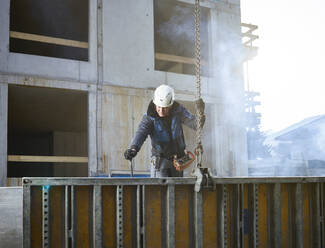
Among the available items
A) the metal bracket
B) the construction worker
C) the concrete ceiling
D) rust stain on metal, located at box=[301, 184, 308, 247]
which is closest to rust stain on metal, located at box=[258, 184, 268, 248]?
rust stain on metal, located at box=[301, 184, 308, 247]

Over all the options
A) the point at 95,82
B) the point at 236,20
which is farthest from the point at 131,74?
the point at 236,20

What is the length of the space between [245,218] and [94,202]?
1772 mm

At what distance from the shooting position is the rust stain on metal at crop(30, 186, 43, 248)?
3.79 meters

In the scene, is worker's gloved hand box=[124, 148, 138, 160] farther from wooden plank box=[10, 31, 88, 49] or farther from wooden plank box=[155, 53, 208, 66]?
wooden plank box=[155, 53, 208, 66]

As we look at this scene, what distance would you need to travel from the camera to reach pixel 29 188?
12.3 ft

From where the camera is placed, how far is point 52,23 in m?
Result: 11.9

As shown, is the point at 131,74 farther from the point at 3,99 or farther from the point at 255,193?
the point at 255,193

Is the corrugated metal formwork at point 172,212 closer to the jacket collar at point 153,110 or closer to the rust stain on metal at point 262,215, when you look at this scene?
the rust stain on metal at point 262,215

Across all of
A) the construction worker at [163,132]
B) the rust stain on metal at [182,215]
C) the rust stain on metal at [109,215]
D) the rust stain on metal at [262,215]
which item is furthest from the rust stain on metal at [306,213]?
the rust stain on metal at [109,215]

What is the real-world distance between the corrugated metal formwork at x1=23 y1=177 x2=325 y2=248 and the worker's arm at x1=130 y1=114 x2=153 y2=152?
207 centimetres

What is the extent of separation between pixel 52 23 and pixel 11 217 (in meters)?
8.69

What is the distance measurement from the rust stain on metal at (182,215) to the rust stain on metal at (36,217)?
1.42 metres

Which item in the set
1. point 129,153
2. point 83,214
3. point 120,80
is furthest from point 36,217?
point 120,80

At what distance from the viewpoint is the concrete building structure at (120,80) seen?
9641 millimetres
